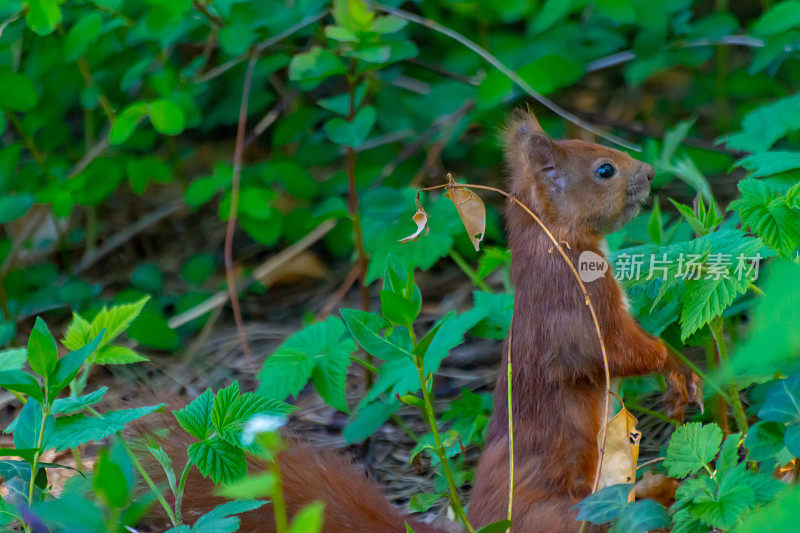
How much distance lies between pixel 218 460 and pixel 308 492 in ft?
1.09

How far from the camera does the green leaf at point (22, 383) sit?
70.2 inches

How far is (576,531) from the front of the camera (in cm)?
193

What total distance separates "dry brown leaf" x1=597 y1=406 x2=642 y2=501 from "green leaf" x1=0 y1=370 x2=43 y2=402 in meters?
1.26

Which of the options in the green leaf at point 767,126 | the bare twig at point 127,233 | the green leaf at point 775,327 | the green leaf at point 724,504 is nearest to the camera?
the green leaf at point 775,327

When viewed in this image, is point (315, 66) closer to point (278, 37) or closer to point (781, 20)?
point (278, 37)

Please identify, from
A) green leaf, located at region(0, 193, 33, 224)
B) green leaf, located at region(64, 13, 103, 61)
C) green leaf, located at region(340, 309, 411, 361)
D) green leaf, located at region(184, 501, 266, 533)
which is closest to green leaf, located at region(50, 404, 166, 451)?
green leaf, located at region(184, 501, 266, 533)

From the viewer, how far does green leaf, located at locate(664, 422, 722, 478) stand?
1.76 meters

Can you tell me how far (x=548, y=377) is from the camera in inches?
85.8

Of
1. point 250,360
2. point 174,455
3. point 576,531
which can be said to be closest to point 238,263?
point 250,360

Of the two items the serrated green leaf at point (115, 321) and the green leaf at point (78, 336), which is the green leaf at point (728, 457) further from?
the green leaf at point (78, 336)

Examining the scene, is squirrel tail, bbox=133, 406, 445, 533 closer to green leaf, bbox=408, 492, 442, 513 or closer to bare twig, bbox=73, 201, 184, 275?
green leaf, bbox=408, 492, 442, 513

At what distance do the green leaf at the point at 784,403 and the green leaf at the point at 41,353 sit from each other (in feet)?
5.07

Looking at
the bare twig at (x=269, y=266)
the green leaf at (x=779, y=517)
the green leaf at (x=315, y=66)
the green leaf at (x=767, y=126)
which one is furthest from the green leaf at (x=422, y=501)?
the bare twig at (x=269, y=266)

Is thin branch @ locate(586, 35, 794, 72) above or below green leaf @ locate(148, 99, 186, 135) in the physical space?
below
